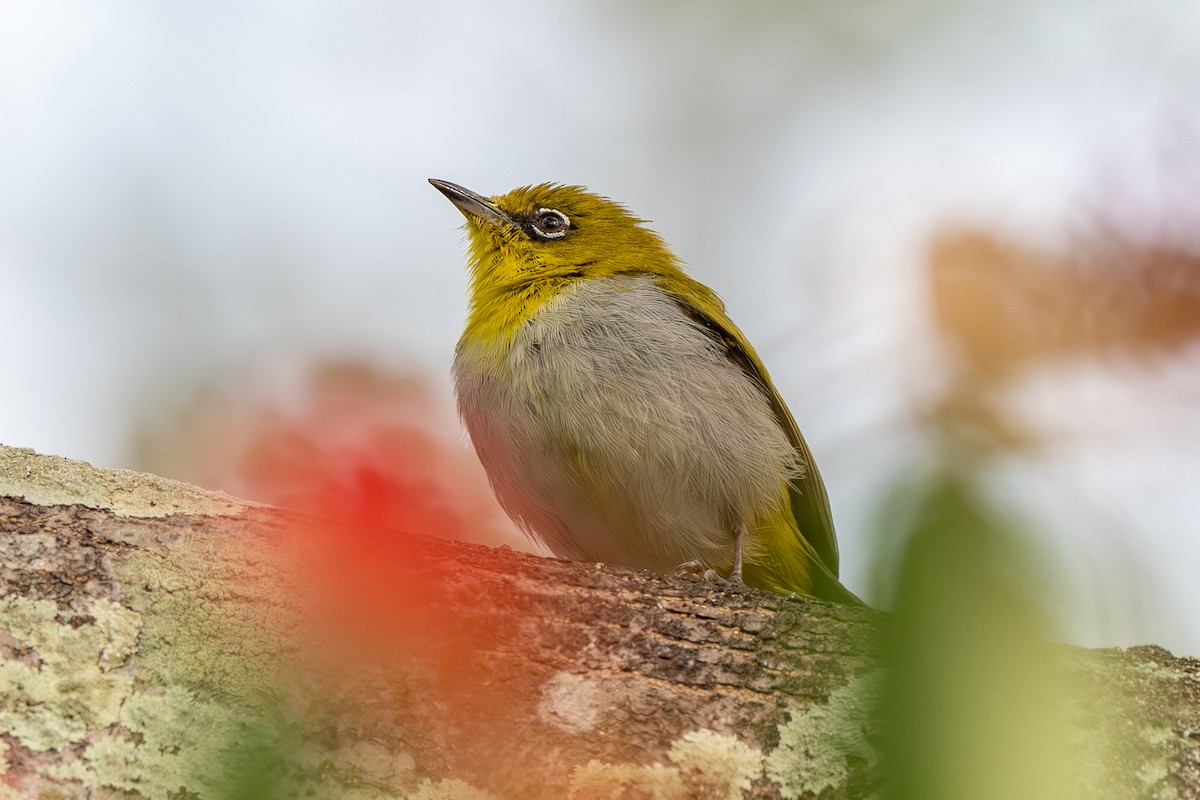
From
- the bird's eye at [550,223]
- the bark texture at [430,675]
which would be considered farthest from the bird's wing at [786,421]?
the bark texture at [430,675]

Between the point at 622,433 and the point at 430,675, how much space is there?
8.19 feet

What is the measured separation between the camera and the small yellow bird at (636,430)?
494cm

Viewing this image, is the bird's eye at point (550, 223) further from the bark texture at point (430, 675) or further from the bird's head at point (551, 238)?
the bark texture at point (430, 675)

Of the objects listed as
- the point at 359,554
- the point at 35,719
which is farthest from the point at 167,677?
the point at 359,554

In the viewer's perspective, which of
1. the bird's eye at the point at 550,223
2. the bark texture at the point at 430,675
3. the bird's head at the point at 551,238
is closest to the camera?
the bark texture at the point at 430,675

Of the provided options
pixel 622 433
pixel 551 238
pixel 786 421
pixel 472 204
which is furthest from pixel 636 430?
pixel 472 204

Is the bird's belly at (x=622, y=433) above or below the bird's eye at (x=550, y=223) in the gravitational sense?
below

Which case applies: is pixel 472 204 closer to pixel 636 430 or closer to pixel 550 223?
pixel 550 223

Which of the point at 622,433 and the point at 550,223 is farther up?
the point at 550,223

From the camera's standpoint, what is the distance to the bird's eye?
610 cm

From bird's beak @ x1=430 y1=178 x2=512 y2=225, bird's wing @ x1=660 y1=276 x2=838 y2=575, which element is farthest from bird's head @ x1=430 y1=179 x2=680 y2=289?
bird's wing @ x1=660 y1=276 x2=838 y2=575

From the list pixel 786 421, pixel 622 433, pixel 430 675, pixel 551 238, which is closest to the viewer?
pixel 430 675

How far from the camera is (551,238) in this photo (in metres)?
6.07

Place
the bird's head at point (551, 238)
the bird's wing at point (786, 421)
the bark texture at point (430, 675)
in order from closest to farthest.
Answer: the bark texture at point (430, 675) < the bird's wing at point (786, 421) < the bird's head at point (551, 238)
